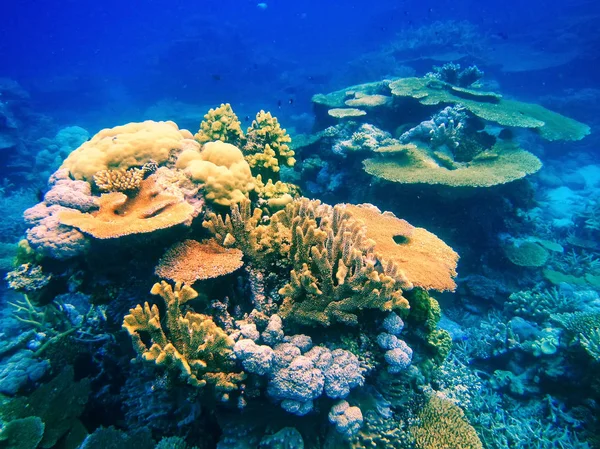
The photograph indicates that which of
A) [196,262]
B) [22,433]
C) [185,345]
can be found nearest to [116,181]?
[196,262]

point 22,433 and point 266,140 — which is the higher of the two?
point 266,140

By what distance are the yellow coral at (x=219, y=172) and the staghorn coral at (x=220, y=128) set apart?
4.52 feet

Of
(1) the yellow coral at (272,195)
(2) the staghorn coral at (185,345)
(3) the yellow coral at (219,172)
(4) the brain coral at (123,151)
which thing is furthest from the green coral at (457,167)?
(2) the staghorn coral at (185,345)

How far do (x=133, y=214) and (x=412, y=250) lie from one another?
3.41m

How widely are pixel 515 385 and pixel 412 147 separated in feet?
16.1

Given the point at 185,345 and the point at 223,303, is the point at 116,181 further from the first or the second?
the point at 185,345

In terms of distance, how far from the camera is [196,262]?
319 cm

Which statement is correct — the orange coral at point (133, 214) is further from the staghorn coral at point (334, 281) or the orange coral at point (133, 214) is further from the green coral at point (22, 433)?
Result: the green coral at point (22, 433)

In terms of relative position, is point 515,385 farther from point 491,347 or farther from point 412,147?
point 412,147

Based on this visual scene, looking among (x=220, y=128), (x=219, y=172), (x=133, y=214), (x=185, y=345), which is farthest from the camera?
(x=220, y=128)

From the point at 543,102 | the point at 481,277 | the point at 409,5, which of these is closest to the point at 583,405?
the point at 481,277

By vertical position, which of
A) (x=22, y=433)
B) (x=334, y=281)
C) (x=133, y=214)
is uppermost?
(x=133, y=214)

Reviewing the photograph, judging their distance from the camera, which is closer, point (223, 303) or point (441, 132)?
point (223, 303)

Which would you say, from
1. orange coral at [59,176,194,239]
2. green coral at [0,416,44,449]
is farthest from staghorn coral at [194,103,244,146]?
green coral at [0,416,44,449]
